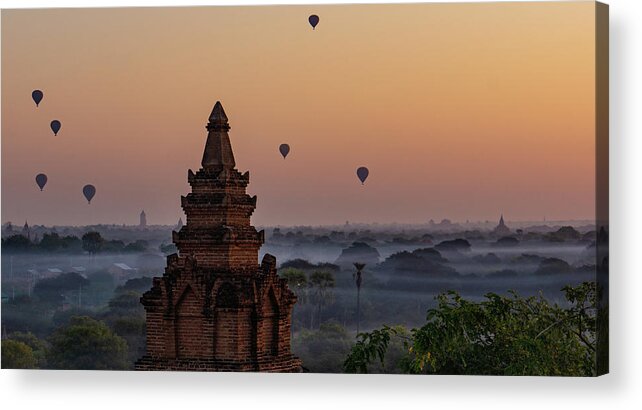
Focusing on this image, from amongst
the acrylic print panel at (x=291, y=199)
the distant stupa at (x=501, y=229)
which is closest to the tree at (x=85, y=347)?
the acrylic print panel at (x=291, y=199)

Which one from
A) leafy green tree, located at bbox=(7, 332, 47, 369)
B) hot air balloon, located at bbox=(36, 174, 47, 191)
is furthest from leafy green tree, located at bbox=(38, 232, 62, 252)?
leafy green tree, located at bbox=(7, 332, 47, 369)

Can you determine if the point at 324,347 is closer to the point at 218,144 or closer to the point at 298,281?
the point at 298,281

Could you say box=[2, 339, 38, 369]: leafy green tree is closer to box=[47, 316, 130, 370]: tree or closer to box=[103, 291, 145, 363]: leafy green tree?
box=[47, 316, 130, 370]: tree

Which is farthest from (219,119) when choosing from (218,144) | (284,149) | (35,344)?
(35,344)

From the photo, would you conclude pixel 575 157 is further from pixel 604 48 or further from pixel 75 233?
pixel 75 233

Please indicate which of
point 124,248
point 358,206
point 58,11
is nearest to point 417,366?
point 358,206
